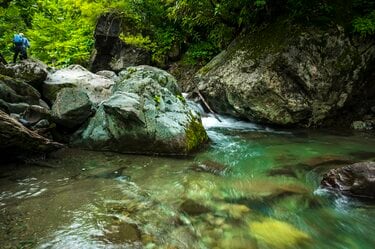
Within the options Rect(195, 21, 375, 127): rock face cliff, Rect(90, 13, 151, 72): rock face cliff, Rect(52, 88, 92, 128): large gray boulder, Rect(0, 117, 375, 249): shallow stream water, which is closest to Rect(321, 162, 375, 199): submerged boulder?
Rect(0, 117, 375, 249): shallow stream water

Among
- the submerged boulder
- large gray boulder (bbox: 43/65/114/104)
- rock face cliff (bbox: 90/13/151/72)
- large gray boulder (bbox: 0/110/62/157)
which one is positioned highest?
rock face cliff (bbox: 90/13/151/72)

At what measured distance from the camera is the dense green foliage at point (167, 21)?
904 cm

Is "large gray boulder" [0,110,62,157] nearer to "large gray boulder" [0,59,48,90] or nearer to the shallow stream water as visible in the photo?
the shallow stream water

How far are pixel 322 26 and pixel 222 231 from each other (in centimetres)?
692

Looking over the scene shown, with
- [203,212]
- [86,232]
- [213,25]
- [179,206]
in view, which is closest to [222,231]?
[203,212]

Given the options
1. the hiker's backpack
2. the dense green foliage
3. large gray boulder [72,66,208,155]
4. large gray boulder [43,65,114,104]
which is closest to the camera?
large gray boulder [72,66,208,155]

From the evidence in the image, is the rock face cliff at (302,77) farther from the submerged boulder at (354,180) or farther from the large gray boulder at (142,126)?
the submerged boulder at (354,180)

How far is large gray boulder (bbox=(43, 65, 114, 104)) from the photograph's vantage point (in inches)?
343

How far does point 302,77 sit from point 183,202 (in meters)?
5.55

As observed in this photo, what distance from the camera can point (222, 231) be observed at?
151 inches

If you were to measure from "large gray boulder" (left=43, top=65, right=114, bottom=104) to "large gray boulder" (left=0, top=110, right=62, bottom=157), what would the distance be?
2.41m

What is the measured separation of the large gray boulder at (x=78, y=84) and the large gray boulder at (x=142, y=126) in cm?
149

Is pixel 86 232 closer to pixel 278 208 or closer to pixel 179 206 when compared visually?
pixel 179 206

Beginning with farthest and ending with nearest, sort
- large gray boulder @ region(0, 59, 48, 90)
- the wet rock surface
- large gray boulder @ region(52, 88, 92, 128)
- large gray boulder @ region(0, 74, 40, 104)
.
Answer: large gray boulder @ region(0, 59, 48, 90) < large gray boulder @ region(0, 74, 40, 104) < large gray boulder @ region(52, 88, 92, 128) < the wet rock surface
